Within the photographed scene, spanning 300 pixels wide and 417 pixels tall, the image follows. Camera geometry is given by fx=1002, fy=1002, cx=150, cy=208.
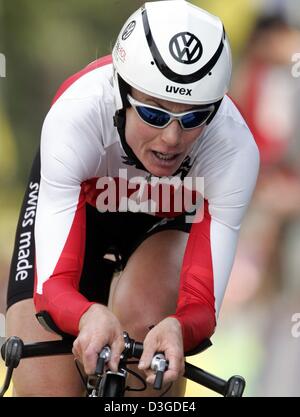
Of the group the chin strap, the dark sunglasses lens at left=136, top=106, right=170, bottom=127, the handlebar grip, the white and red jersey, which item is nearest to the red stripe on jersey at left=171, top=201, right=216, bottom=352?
the white and red jersey

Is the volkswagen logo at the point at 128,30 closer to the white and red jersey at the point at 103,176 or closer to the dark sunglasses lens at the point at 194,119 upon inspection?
the white and red jersey at the point at 103,176

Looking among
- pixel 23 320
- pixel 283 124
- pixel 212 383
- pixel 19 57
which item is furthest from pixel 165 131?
pixel 19 57

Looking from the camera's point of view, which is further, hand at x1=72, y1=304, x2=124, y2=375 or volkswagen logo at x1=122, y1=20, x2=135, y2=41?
volkswagen logo at x1=122, y1=20, x2=135, y2=41

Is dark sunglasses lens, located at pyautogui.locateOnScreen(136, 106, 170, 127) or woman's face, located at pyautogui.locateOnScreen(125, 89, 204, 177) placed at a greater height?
dark sunglasses lens, located at pyautogui.locateOnScreen(136, 106, 170, 127)

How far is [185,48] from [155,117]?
0.85ft

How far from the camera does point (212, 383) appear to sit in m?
3.14

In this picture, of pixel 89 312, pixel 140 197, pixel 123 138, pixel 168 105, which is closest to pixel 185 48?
pixel 168 105

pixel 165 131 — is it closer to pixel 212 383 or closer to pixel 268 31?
pixel 212 383

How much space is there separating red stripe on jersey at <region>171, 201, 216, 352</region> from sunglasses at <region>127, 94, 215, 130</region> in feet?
1.65

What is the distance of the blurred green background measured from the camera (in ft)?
19.2

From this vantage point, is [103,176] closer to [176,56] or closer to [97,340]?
[176,56]

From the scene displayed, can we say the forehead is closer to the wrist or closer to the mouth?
the mouth

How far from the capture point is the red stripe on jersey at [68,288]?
11.1 ft
